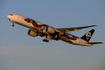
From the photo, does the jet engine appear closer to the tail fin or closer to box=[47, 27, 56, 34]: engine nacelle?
box=[47, 27, 56, 34]: engine nacelle

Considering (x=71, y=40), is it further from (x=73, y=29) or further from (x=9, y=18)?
(x=9, y=18)

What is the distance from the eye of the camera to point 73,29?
4625 centimetres

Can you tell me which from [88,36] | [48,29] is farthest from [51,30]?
[88,36]

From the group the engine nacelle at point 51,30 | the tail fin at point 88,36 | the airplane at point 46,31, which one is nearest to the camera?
the airplane at point 46,31

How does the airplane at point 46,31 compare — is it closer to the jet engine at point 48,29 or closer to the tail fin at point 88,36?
the jet engine at point 48,29

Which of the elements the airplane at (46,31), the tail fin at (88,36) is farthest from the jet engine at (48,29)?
the tail fin at (88,36)

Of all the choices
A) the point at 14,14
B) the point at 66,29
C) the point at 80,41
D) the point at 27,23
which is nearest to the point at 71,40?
the point at 80,41

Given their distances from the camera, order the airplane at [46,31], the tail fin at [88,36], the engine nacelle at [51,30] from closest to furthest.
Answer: the airplane at [46,31], the engine nacelle at [51,30], the tail fin at [88,36]

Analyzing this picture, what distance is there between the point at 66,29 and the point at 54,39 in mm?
5761

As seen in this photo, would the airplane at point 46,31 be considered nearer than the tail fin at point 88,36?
Yes

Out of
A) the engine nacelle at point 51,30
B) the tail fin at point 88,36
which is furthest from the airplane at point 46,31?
the tail fin at point 88,36

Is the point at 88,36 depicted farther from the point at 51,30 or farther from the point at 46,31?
the point at 46,31

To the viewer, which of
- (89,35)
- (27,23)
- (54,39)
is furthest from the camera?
(89,35)

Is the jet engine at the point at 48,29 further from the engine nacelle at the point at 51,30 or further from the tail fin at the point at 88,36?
the tail fin at the point at 88,36
